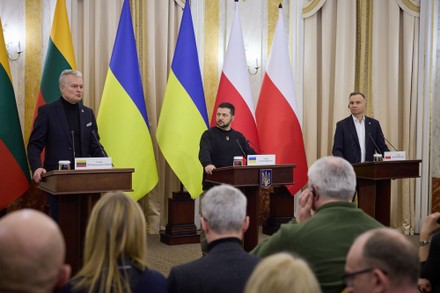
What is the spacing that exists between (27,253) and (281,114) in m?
6.04

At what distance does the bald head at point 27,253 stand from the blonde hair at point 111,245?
1.95 feet

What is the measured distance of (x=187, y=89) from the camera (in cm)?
659

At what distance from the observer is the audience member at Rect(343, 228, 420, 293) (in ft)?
5.40

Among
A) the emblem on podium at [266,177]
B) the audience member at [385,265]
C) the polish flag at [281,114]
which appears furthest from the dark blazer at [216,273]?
the polish flag at [281,114]

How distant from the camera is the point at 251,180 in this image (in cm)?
507

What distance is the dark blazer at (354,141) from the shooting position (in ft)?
20.7

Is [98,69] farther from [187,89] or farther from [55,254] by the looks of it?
[55,254]

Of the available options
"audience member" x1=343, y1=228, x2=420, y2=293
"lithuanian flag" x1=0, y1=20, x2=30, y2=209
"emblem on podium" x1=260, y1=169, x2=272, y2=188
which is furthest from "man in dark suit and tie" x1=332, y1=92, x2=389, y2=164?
"audience member" x1=343, y1=228, x2=420, y2=293

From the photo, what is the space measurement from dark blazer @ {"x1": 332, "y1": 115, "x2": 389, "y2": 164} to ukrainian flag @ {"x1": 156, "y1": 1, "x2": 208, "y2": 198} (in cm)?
152

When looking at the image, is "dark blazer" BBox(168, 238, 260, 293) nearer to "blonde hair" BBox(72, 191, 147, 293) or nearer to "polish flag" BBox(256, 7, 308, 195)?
"blonde hair" BBox(72, 191, 147, 293)

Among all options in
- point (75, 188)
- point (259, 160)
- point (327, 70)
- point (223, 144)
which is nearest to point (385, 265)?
point (75, 188)

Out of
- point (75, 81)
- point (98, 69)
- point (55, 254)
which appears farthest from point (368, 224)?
point (98, 69)

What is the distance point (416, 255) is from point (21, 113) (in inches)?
220

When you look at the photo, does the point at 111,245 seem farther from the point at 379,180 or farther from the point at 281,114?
the point at 281,114
